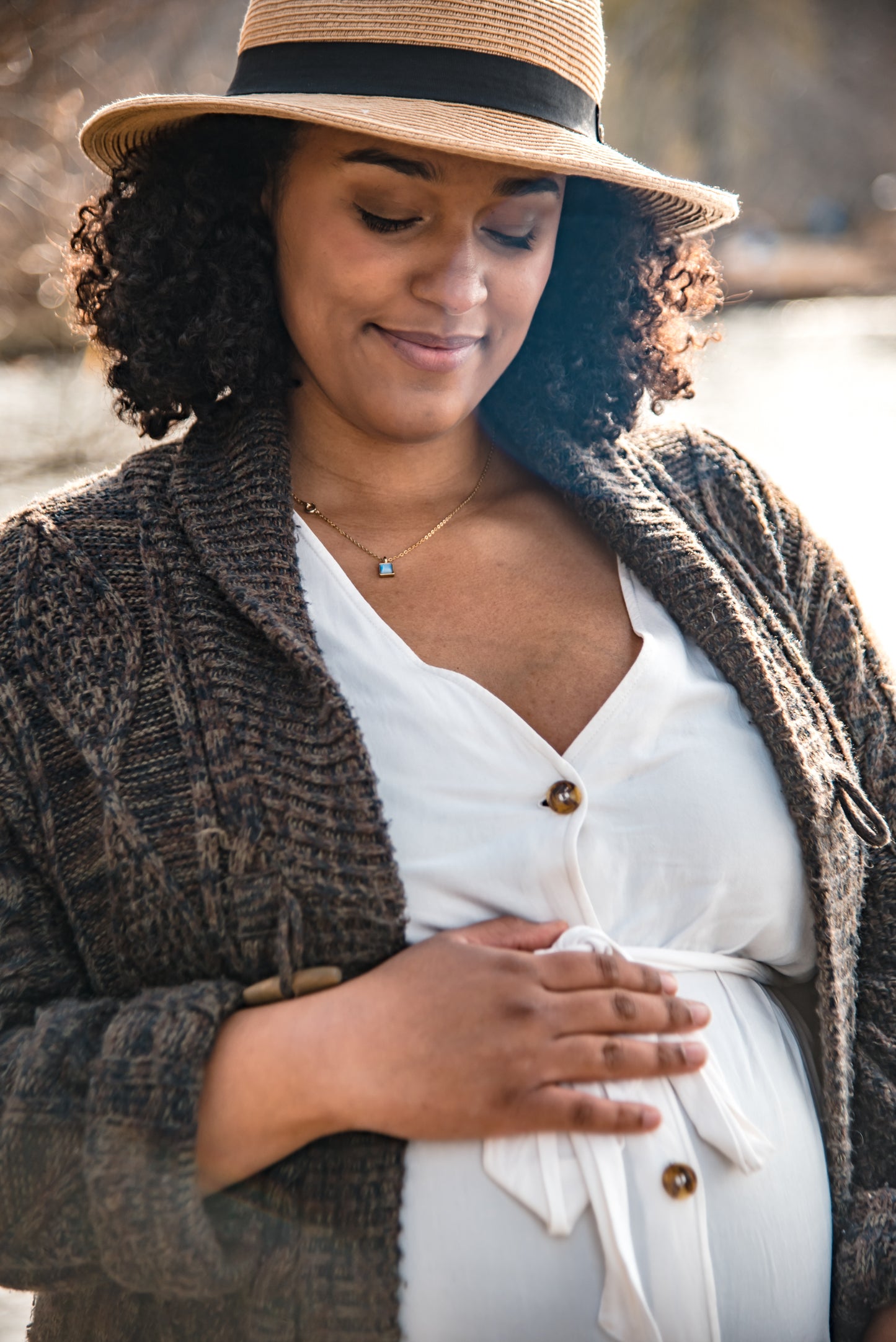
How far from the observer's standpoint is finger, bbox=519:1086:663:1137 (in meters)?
1.04

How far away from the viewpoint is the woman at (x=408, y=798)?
3.39 ft

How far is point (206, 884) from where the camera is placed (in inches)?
43.1

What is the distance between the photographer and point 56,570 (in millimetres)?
1192

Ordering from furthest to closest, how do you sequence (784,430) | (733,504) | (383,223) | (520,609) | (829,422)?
(829,422)
(784,430)
(733,504)
(520,609)
(383,223)

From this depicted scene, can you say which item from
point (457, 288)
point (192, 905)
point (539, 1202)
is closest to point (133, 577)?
point (192, 905)

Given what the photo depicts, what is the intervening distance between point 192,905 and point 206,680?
8.3 inches

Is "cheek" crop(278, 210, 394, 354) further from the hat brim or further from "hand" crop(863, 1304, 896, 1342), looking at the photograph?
"hand" crop(863, 1304, 896, 1342)

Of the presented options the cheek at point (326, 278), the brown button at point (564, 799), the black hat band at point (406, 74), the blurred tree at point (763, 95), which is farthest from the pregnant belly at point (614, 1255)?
the blurred tree at point (763, 95)

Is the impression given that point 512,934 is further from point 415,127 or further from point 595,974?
point 415,127

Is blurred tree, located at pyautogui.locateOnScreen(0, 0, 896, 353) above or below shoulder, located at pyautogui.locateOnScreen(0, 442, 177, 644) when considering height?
above

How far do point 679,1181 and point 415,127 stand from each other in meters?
0.99

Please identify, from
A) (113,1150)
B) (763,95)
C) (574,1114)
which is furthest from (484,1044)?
(763,95)

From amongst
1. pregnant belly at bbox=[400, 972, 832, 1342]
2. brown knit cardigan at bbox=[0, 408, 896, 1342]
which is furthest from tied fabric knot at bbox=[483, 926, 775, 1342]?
brown knit cardigan at bbox=[0, 408, 896, 1342]

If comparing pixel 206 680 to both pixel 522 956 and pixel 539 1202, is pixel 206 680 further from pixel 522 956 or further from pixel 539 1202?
pixel 539 1202
